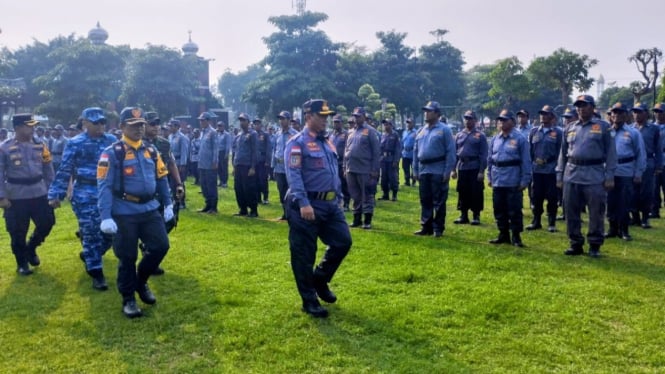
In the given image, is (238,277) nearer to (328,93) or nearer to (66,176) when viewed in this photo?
(66,176)

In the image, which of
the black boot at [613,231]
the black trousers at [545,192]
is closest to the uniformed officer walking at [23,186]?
the black trousers at [545,192]

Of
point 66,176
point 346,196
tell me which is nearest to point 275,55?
Result: point 346,196

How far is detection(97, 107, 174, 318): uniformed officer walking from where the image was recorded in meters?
5.25

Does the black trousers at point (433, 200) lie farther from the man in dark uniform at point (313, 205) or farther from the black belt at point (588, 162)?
the man in dark uniform at point (313, 205)

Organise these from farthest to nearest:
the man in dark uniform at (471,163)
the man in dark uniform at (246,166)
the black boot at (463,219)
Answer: the man in dark uniform at (246,166) < the black boot at (463,219) < the man in dark uniform at (471,163)

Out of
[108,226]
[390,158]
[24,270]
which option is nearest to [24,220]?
[24,270]

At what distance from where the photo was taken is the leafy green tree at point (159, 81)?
125ft

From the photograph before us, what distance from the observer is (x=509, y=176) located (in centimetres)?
827

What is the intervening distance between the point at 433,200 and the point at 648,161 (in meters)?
4.25

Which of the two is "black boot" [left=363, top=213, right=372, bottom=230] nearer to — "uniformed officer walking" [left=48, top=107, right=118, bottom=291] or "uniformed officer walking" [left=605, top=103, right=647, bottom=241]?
"uniformed officer walking" [left=605, top=103, right=647, bottom=241]

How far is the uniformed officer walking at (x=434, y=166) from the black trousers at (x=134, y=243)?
4.74 metres

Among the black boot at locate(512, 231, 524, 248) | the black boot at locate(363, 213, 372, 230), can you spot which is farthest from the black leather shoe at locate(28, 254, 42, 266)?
the black boot at locate(512, 231, 524, 248)

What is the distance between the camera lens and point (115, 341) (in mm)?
4828

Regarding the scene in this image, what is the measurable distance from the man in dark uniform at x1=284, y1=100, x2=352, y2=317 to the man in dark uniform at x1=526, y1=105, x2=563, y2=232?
560 centimetres
